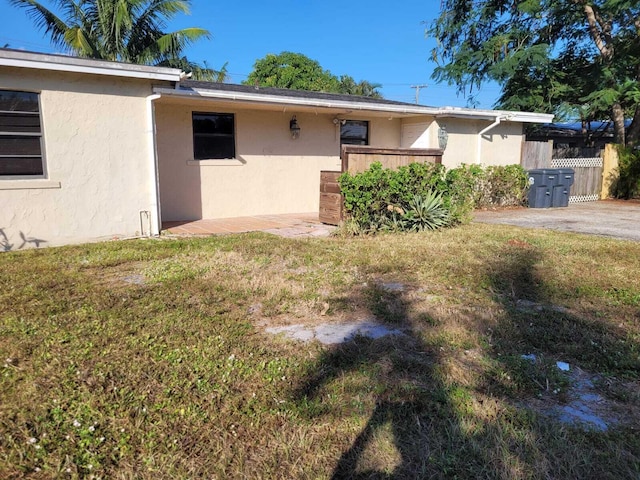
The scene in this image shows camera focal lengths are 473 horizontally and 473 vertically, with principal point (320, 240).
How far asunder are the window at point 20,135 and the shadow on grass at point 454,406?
6.04 m

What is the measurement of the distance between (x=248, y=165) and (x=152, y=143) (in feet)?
10.1

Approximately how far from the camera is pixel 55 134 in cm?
723

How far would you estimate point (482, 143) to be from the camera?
13.9 m

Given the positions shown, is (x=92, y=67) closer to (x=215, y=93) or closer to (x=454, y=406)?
(x=215, y=93)

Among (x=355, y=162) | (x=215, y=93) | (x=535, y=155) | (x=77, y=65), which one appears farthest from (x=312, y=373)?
(x=535, y=155)

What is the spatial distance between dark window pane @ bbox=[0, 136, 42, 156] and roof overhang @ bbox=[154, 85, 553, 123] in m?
2.06

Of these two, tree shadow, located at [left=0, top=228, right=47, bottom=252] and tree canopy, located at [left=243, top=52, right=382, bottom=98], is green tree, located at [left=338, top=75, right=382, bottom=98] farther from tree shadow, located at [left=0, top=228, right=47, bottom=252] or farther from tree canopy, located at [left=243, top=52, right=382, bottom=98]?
tree shadow, located at [left=0, top=228, right=47, bottom=252]

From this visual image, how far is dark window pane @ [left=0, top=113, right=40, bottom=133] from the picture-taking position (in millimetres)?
6940

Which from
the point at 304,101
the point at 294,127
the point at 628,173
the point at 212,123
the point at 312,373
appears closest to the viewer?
the point at 312,373

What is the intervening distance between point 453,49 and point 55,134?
1934 cm

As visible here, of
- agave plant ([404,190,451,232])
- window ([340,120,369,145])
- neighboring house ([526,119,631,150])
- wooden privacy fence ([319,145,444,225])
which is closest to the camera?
agave plant ([404,190,451,232])

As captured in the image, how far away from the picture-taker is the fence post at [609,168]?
16.5 metres

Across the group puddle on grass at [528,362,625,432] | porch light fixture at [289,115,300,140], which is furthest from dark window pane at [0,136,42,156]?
puddle on grass at [528,362,625,432]

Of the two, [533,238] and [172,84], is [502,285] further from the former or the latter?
[172,84]
